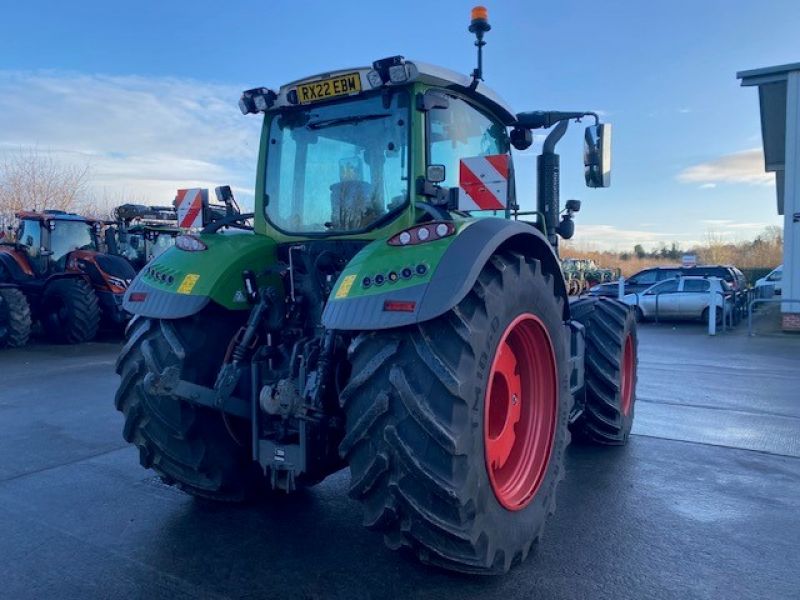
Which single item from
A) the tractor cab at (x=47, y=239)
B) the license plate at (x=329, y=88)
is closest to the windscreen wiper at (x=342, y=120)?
the license plate at (x=329, y=88)

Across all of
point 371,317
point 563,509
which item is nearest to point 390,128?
point 371,317

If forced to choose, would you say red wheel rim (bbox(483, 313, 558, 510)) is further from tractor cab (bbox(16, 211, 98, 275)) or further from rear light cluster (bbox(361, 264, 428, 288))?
tractor cab (bbox(16, 211, 98, 275))

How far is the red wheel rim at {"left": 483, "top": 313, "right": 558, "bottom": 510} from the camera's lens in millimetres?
3475

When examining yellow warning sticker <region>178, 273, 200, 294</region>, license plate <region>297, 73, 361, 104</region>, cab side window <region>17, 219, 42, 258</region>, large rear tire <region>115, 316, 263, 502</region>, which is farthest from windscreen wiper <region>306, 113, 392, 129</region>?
cab side window <region>17, 219, 42, 258</region>

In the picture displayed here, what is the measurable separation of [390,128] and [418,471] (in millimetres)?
1924

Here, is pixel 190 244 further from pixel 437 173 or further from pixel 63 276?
pixel 63 276

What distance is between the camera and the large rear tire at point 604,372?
5.35 metres

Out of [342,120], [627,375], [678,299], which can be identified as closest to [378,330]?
[342,120]

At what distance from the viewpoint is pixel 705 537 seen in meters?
3.66

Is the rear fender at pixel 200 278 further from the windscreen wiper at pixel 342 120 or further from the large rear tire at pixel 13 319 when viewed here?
the large rear tire at pixel 13 319

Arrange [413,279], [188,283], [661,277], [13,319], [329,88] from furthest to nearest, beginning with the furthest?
[661,277]
[13,319]
[329,88]
[188,283]
[413,279]

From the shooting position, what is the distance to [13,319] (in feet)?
38.0

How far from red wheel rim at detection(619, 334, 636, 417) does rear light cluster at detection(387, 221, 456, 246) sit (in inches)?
125

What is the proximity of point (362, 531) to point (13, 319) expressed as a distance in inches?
403
